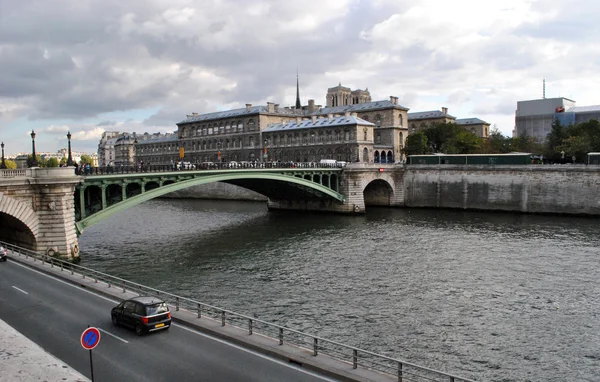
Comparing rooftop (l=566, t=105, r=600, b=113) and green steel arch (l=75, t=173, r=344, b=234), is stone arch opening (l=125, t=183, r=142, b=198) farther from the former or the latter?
rooftop (l=566, t=105, r=600, b=113)

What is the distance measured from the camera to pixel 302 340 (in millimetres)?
20562

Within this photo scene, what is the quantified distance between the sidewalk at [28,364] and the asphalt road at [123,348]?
0.36 m

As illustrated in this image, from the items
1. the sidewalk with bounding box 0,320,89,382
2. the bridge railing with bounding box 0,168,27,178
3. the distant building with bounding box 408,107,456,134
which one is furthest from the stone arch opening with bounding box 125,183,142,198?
the distant building with bounding box 408,107,456,134

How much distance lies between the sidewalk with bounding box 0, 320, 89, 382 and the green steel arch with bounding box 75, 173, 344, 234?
1852 centimetres

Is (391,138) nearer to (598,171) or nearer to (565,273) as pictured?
(598,171)

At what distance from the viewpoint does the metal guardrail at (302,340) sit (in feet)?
45.9

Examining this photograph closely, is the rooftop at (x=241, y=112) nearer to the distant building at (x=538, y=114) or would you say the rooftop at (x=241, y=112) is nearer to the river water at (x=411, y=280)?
the river water at (x=411, y=280)

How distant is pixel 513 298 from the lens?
26.7 m

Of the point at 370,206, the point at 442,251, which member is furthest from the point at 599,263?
the point at 370,206

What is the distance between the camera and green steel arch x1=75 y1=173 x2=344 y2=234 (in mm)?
35000

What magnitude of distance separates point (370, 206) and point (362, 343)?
186ft

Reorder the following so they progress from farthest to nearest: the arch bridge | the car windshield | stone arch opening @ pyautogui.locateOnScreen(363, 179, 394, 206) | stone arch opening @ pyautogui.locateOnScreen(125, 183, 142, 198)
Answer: stone arch opening @ pyautogui.locateOnScreen(363, 179, 394, 206) → stone arch opening @ pyautogui.locateOnScreen(125, 183, 142, 198) → the arch bridge → the car windshield

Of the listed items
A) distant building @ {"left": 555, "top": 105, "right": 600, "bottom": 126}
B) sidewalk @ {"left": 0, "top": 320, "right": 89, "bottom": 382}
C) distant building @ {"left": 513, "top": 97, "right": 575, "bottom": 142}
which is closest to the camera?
sidewalk @ {"left": 0, "top": 320, "right": 89, "bottom": 382}

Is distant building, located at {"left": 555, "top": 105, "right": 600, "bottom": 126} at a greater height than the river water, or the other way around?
distant building, located at {"left": 555, "top": 105, "right": 600, "bottom": 126}
